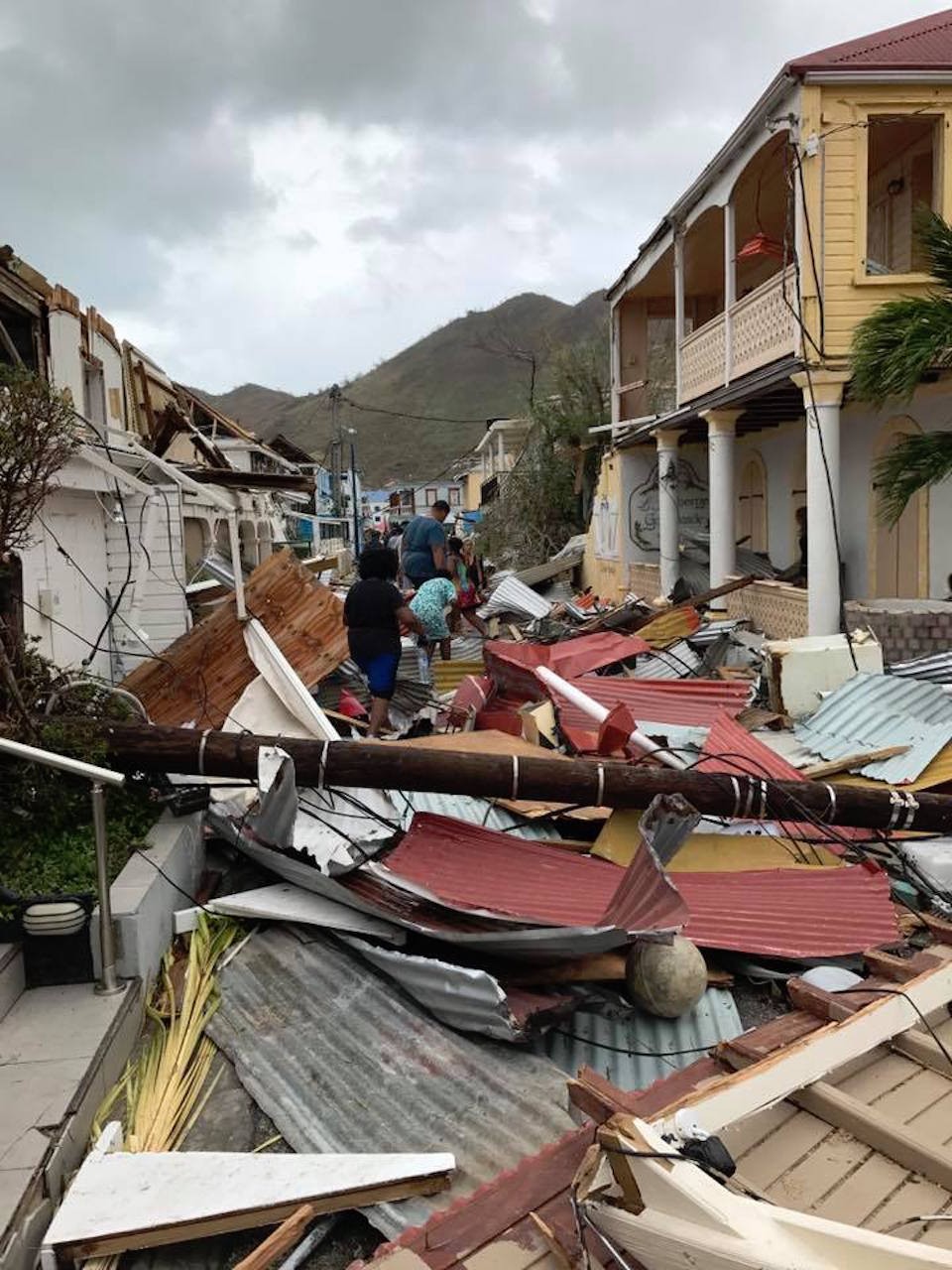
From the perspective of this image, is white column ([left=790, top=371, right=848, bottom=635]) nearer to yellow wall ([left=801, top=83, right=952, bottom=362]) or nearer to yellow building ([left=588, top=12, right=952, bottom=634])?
yellow building ([left=588, top=12, right=952, bottom=634])

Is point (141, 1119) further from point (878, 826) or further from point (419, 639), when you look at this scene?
point (419, 639)

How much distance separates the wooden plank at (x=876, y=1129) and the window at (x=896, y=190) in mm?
10149

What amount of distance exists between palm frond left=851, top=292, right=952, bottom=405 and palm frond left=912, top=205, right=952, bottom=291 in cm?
18

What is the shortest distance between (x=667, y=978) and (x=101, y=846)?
2.19 m

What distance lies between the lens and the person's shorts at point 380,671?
7734 millimetres

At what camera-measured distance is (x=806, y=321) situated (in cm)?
1018

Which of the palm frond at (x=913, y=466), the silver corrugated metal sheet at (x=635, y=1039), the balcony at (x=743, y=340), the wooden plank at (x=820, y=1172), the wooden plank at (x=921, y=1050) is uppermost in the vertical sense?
the balcony at (x=743, y=340)

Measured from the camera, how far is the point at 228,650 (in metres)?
6.94

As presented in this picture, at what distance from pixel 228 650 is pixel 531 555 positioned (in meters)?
19.1

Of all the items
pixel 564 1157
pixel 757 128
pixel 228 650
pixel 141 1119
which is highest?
pixel 757 128

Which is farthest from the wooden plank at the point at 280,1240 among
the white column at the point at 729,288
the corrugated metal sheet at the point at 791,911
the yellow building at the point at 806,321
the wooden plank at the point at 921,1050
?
the white column at the point at 729,288

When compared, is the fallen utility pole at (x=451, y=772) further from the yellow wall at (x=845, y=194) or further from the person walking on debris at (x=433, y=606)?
the yellow wall at (x=845, y=194)

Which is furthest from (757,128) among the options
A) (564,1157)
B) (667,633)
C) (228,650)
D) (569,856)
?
(564,1157)

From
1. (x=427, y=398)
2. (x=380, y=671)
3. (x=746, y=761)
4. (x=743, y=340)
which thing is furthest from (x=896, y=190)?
(x=427, y=398)
